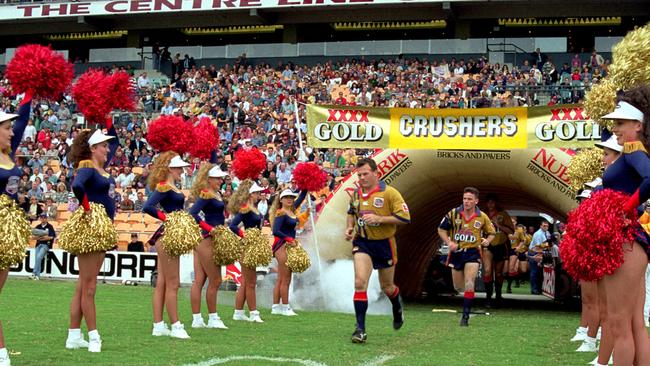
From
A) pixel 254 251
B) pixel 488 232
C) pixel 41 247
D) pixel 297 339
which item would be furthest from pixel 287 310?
pixel 41 247

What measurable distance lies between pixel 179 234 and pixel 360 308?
6.49 ft

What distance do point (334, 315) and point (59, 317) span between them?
12.1 feet

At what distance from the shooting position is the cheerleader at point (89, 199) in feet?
27.0

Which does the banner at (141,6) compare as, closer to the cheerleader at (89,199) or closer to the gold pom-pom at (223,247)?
the gold pom-pom at (223,247)

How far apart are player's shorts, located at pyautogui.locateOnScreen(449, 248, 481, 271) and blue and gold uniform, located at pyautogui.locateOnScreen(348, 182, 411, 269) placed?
105 inches

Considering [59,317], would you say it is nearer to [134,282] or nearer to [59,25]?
[134,282]

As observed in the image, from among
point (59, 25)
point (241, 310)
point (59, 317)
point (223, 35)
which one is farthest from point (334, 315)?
point (59, 25)

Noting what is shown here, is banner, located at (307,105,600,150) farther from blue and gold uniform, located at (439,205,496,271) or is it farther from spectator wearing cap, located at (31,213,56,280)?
spectator wearing cap, located at (31,213,56,280)

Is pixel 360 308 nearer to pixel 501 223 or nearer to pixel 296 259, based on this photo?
pixel 296 259

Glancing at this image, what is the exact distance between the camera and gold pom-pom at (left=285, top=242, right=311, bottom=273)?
1331 centimetres

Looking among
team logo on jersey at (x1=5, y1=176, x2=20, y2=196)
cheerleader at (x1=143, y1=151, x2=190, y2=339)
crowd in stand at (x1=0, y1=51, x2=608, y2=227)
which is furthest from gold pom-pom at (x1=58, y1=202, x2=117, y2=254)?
crowd in stand at (x1=0, y1=51, x2=608, y2=227)

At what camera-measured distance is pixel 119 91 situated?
8.66 m

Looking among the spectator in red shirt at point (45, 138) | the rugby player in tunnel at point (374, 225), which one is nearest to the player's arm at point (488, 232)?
the rugby player in tunnel at point (374, 225)

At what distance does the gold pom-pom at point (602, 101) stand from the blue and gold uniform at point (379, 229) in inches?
91.9
